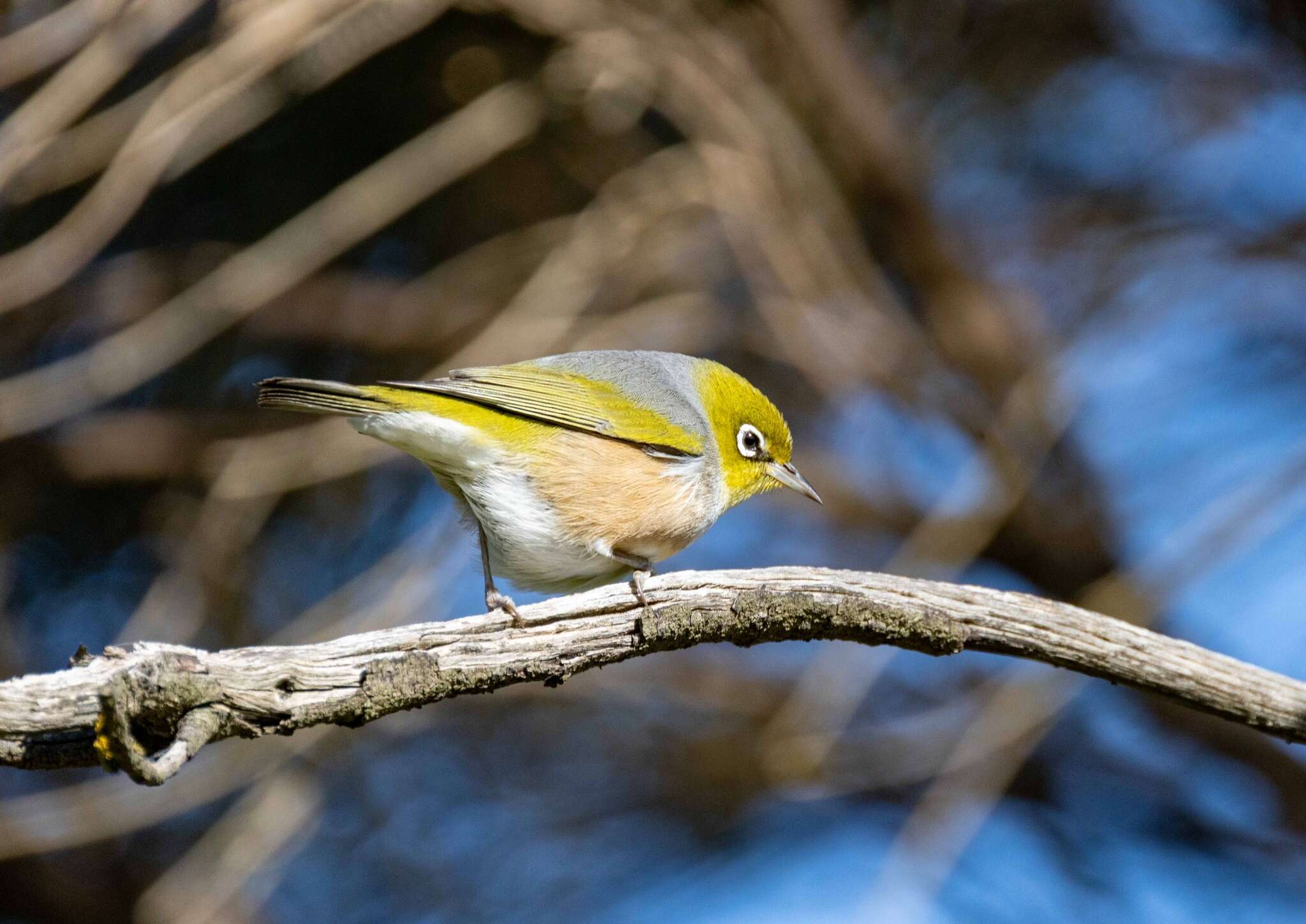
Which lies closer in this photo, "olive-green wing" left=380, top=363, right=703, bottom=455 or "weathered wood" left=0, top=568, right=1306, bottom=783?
"weathered wood" left=0, top=568, right=1306, bottom=783

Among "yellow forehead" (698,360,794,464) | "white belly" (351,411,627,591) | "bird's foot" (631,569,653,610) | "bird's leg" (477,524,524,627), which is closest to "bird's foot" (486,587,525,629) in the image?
"bird's leg" (477,524,524,627)

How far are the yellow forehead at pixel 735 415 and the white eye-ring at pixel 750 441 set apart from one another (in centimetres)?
1

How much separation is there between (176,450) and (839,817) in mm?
3975

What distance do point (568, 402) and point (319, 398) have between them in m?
0.84

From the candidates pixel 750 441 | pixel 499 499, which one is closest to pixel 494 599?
pixel 499 499

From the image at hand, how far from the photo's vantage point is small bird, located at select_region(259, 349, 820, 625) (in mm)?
3389

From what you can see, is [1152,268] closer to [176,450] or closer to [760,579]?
[760,579]

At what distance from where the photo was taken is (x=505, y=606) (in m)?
2.82

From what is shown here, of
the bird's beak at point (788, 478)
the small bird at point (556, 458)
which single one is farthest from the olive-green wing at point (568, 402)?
the bird's beak at point (788, 478)

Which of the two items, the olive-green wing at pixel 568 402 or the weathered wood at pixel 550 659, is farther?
the olive-green wing at pixel 568 402

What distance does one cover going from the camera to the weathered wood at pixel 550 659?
7.29 feet

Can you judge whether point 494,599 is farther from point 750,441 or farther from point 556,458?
point 750,441

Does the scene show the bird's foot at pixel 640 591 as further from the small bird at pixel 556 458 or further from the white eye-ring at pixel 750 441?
the white eye-ring at pixel 750 441

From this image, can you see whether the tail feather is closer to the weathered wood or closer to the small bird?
the small bird
